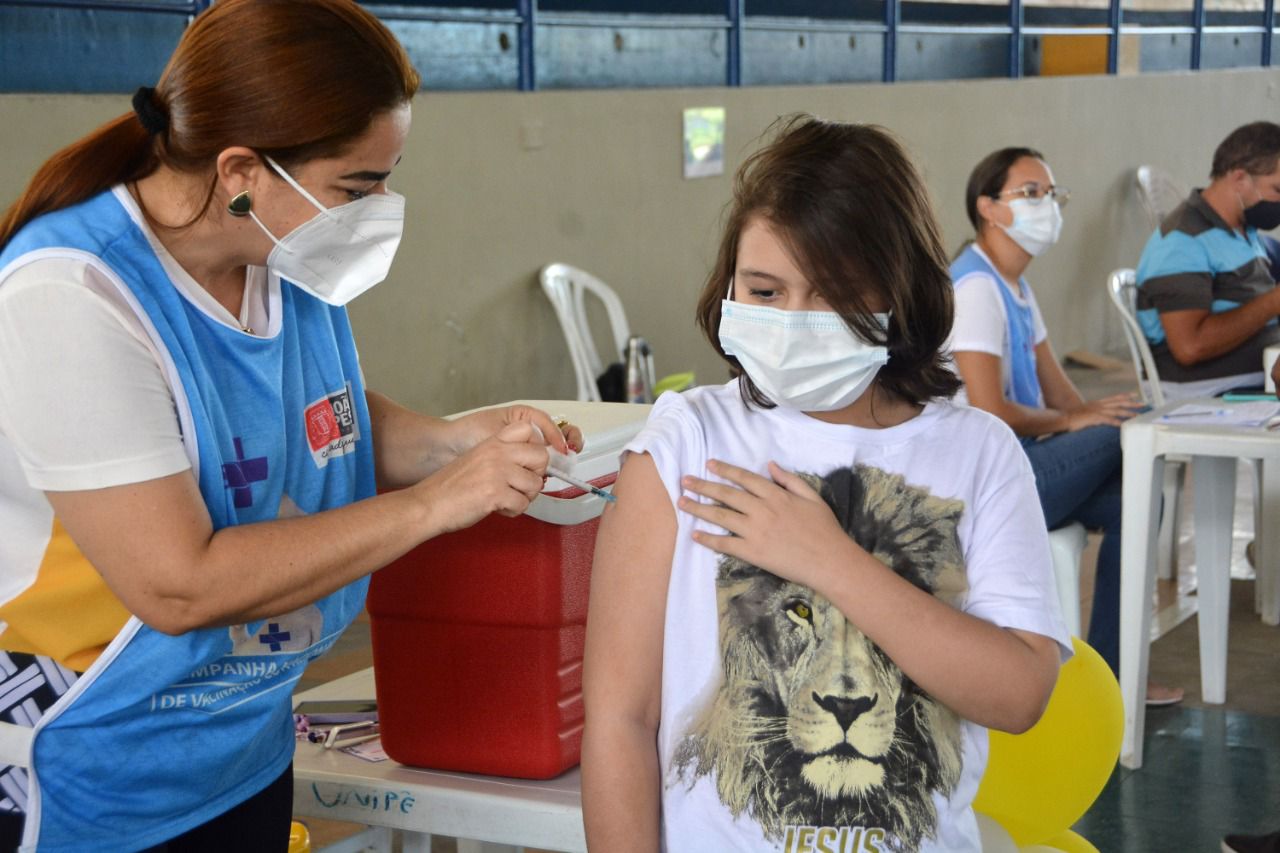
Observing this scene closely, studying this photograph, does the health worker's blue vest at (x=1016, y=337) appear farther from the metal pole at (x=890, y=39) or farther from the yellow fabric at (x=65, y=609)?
the metal pole at (x=890, y=39)

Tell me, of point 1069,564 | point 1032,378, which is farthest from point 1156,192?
point 1069,564

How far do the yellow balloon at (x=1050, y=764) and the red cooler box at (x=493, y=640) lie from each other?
0.53 meters

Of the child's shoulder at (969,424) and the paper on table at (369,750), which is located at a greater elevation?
the child's shoulder at (969,424)

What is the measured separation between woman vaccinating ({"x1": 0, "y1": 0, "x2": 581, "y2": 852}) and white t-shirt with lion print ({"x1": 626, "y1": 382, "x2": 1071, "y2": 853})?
0.23 m

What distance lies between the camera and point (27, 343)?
3.96 ft

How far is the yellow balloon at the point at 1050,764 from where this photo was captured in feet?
5.68

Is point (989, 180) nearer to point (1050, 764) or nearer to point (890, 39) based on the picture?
point (1050, 764)

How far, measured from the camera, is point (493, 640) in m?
1.57

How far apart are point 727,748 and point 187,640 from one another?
49 cm

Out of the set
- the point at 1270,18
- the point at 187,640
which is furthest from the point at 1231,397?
the point at 1270,18

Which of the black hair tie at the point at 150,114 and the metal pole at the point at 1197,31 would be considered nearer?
the black hair tie at the point at 150,114

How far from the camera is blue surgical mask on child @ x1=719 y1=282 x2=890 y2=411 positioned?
1.28m

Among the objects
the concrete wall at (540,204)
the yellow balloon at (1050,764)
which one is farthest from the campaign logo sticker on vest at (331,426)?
the concrete wall at (540,204)

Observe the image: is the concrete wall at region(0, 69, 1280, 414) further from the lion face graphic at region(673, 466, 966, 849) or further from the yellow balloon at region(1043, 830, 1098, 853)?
the lion face graphic at region(673, 466, 966, 849)
